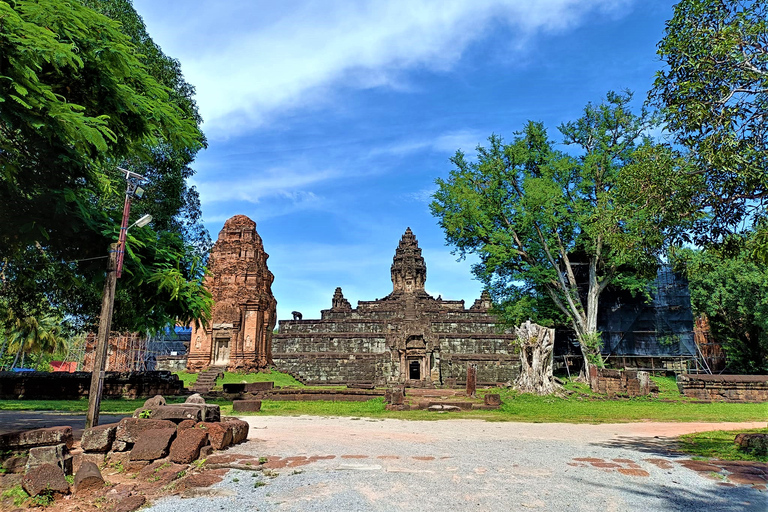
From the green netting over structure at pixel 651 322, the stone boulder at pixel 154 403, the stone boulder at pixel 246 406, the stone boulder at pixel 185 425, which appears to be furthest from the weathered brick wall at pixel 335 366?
the stone boulder at pixel 185 425

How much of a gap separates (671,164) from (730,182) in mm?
835

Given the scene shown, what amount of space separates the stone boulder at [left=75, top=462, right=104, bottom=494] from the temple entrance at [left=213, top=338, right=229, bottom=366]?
24933 millimetres

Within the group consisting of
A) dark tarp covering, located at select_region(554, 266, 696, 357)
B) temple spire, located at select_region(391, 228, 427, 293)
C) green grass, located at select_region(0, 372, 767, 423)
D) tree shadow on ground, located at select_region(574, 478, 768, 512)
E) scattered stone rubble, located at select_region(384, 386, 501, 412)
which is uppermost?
temple spire, located at select_region(391, 228, 427, 293)

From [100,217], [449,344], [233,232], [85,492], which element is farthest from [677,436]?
[233,232]

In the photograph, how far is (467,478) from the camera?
5844 mm

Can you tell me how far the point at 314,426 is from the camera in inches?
461

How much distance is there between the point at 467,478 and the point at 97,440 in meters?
5.05

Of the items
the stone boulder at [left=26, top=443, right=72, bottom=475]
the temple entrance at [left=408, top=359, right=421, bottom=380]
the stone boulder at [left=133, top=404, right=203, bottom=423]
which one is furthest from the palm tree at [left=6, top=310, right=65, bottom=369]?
the stone boulder at [left=26, top=443, right=72, bottom=475]

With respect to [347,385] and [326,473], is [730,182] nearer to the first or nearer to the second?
[326,473]

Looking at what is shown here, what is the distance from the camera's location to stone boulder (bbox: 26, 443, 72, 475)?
5609 mm

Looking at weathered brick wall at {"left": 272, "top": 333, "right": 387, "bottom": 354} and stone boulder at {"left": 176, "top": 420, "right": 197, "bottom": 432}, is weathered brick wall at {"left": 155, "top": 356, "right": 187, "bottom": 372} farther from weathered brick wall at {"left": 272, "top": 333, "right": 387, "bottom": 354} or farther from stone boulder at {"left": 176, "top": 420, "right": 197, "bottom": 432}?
stone boulder at {"left": 176, "top": 420, "right": 197, "bottom": 432}

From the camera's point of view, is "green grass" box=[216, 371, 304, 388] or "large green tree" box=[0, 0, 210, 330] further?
"green grass" box=[216, 371, 304, 388]

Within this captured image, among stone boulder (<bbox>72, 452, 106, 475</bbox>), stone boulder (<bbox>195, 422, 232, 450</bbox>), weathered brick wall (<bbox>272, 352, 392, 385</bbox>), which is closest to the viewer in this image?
stone boulder (<bbox>72, 452, 106, 475</bbox>)

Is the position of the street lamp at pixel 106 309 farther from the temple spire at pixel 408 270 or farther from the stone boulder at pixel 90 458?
the temple spire at pixel 408 270
